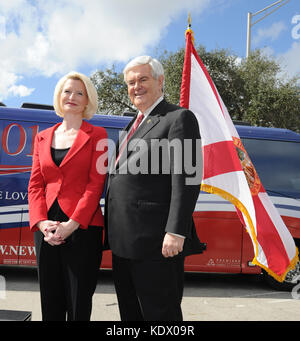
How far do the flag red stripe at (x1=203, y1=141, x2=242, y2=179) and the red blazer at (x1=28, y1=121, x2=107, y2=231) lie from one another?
3.98ft

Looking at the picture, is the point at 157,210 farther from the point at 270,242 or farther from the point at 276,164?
the point at 276,164

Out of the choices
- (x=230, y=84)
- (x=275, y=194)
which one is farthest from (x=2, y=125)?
(x=230, y=84)

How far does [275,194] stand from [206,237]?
1177 mm

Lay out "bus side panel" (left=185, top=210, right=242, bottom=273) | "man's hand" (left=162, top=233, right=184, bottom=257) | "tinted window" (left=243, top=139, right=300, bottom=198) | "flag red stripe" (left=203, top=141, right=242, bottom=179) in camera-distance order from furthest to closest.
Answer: "tinted window" (left=243, top=139, right=300, bottom=198) → "bus side panel" (left=185, top=210, right=242, bottom=273) → "flag red stripe" (left=203, top=141, right=242, bottom=179) → "man's hand" (left=162, top=233, right=184, bottom=257)

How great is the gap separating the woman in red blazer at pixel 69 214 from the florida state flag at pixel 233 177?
124cm

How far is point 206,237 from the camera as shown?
481 cm

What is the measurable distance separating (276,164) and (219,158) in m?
2.30

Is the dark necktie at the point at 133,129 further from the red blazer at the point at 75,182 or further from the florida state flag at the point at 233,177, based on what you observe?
the florida state flag at the point at 233,177

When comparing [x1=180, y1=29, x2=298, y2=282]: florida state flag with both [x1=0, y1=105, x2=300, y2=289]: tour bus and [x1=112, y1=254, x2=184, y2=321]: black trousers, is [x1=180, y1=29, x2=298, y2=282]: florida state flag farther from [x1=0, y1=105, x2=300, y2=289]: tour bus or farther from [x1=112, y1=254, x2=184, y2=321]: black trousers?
[x1=0, y1=105, x2=300, y2=289]: tour bus

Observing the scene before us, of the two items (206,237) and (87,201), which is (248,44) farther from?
(87,201)

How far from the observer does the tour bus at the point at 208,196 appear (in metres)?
4.59

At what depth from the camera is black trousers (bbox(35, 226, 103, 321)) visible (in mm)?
2012

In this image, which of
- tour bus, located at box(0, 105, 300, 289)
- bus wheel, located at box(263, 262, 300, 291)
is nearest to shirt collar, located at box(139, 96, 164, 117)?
tour bus, located at box(0, 105, 300, 289)

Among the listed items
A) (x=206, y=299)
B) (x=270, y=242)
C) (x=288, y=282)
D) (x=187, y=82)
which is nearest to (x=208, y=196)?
(x=206, y=299)
